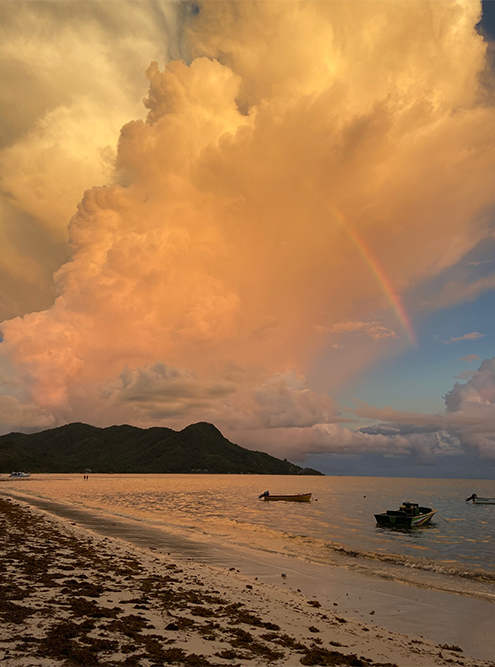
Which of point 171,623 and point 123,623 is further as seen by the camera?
point 171,623

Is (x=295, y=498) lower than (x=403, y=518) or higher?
lower

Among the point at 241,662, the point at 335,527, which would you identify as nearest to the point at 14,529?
the point at 241,662

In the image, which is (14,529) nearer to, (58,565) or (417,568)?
(58,565)

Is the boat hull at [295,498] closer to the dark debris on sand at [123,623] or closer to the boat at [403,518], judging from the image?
the boat at [403,518]

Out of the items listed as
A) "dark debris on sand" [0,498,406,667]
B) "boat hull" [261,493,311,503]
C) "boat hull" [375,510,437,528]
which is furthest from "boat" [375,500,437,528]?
"boat hull" [261,493,311,503]

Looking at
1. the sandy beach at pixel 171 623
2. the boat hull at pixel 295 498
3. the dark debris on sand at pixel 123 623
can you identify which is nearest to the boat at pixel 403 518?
the sandy beach at pixel 171 623

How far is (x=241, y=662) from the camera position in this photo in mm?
11055

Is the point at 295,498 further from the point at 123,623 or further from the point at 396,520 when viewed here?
the point at 123,623

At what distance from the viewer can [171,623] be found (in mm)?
13398

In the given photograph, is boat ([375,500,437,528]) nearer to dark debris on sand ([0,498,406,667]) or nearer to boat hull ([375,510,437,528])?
boat hull ([375,510,437,528])

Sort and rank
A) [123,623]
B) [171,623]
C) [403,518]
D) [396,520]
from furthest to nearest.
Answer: [403,518]
[396,520]
[171,623]
[123,623]

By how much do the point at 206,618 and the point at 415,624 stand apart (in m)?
8.76

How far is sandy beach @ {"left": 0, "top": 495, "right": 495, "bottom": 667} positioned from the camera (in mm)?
10875

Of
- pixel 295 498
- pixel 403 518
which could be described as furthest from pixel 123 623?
pixel 295 498
